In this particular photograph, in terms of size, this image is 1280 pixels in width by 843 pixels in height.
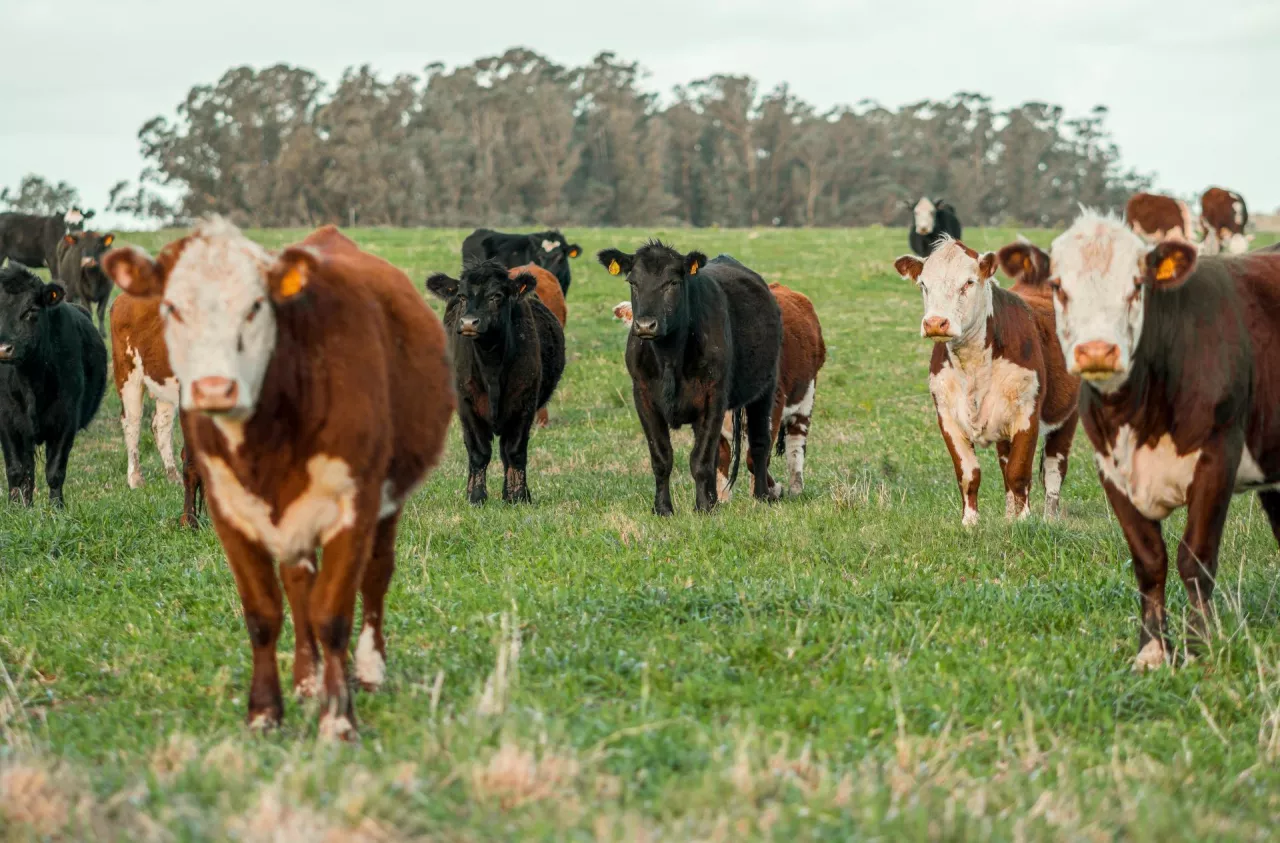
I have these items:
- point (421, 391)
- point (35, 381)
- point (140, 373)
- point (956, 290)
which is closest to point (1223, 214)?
point (956, 290)

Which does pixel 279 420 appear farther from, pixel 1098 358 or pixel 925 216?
pixel 925 216

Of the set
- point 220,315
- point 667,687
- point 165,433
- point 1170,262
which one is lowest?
point 667,687

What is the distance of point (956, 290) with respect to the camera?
9.76 m

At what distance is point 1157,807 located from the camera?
424 centimetres


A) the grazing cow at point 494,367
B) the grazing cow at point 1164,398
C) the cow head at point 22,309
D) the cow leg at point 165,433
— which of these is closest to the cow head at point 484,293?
the grazing cow at point 494,367

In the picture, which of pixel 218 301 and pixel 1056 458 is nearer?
pixel 218 301

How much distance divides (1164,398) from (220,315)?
13.6ft

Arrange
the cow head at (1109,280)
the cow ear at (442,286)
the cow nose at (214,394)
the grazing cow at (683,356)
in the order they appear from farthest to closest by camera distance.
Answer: the cow ear at (442,286) → the grazing cow at (683,356) → the cow head at (1109,280) → the cow nose at (214,394)

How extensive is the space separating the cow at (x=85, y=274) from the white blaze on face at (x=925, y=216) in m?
19.5

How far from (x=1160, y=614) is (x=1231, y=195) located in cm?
2202

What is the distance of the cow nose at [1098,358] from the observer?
5.77 metres

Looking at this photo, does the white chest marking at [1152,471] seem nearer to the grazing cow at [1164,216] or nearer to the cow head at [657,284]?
the cow head at [657,284]

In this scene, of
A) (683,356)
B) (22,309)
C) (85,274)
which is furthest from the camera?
(85,274)

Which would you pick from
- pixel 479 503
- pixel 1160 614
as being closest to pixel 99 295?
pixel 479 503
